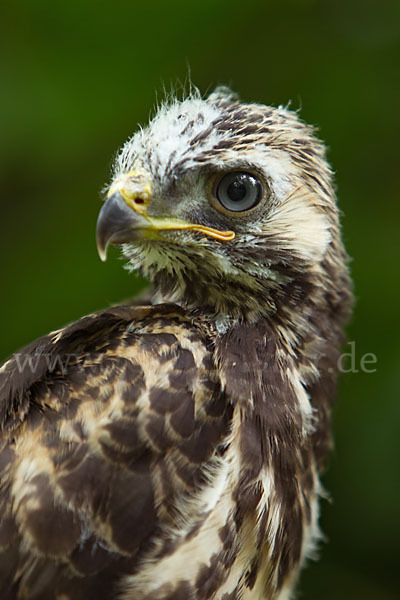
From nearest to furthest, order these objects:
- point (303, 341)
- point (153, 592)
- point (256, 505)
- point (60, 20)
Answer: point (153, 592) < point (256, 505) < point (303, 341) < point (60, 20)

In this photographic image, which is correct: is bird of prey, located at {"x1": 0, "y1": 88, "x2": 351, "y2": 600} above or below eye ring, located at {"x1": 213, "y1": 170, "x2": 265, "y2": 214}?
below

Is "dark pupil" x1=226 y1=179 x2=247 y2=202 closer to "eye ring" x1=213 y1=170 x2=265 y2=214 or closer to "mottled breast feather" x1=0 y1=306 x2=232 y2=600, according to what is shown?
"eye ring" x1=213 y1=170 x2=265 y2=214

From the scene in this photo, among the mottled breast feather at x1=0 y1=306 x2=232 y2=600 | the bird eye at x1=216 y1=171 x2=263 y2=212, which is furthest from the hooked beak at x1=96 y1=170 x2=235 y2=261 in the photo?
the mottled breast feather at x1=0 y1=306 x2=232 y2=600

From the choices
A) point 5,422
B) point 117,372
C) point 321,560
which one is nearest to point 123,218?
point 117,372

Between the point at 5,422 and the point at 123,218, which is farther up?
the point at 123,218

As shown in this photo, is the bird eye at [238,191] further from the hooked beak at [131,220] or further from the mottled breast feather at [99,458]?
the mottled breast feather at [99,458]

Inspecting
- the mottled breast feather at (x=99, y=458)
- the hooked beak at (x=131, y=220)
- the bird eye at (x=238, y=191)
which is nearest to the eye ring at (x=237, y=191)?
the bird eye at (x=238, y=191)

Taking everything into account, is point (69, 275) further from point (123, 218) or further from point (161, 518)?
point (161, 518)

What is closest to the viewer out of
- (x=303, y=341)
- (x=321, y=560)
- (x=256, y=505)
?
(x=256, y=505)
